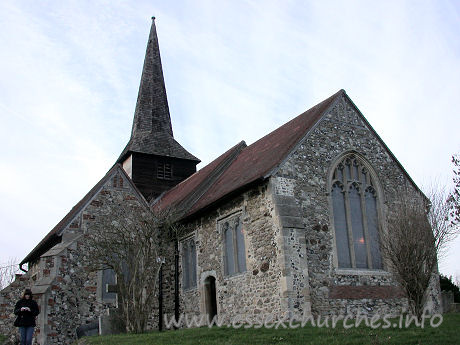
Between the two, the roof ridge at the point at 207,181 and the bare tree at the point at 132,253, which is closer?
the bare tree at the point at 132,253

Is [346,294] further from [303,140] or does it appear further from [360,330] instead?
[303,140]

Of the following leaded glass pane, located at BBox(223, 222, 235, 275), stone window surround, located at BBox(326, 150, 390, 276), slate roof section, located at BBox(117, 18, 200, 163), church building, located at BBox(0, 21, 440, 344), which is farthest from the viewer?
slate roof section, located at BBox(117, 18, 200, 163)

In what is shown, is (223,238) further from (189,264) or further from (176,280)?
(176,280)

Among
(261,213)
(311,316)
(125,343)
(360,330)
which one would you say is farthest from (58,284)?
(360,330)

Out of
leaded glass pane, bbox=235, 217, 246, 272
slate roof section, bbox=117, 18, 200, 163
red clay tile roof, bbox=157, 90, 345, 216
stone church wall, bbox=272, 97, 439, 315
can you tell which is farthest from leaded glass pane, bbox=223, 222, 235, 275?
slate roof section, bbox=117, 18, 200, 163

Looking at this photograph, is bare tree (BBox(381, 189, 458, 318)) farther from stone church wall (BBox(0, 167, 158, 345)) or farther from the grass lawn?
stone church wall (BBox(0, 167, 158, 345))

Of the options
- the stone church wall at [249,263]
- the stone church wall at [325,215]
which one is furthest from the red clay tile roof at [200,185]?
the stone church wall at [325,215]

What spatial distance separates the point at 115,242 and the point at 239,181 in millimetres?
4345

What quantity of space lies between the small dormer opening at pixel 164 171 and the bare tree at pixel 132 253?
782cm

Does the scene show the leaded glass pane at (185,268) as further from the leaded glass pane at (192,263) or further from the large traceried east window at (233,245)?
the large traceried east window at (233,245)

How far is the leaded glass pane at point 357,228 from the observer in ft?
51.8

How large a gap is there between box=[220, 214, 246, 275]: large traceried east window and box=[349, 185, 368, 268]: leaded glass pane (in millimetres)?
3479

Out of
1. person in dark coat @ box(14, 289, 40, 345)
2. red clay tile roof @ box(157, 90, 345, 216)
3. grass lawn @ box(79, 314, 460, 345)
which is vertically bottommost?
grass lawn @ box(79, 314, 460, 345)

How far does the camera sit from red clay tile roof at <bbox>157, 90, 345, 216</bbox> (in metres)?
15.8
